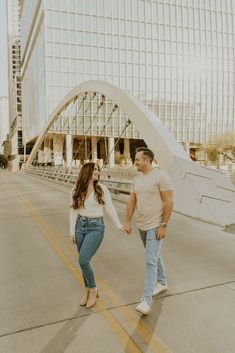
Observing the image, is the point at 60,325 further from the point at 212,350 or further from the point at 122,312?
the point at 212,350

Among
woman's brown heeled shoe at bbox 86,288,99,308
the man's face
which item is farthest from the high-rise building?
the man's face

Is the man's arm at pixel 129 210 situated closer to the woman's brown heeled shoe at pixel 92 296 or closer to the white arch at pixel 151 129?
the woman's brown heeled shoe at pixel 92 296

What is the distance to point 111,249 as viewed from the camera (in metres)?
7.09

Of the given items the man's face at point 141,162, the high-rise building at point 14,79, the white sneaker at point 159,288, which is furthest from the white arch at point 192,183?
the high-rise building at point 14,79

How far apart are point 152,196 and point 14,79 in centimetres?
16190

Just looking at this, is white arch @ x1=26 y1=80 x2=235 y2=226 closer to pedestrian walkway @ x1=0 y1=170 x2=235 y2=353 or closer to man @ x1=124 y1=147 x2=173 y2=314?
pedestrian walkway @ x1=0 y1=170 x2=235 y2=353

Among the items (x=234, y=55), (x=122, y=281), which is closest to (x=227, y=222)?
(x=122, y=281)

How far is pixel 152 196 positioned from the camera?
13.6ft

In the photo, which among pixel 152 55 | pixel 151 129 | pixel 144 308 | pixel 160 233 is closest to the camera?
pixel 144 308

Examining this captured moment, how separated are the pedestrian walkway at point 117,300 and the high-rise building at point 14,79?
101m

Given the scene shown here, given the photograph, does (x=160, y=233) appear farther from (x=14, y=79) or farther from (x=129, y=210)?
(x=14, y=79)

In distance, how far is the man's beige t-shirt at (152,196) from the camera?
4.12 metres

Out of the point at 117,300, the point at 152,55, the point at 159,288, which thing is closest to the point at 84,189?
the point at 117,300

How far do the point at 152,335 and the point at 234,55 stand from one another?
8664 centimetres
